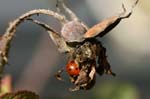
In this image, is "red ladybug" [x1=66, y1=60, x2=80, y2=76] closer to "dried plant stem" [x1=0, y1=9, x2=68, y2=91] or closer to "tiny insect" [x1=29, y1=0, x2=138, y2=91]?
"tiny insect" [x1=29, y1=0, x2=138, y2=91]

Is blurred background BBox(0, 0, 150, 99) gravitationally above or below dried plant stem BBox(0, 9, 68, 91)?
above

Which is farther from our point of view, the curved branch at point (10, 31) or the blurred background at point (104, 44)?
the blurred background at point (104, 44)

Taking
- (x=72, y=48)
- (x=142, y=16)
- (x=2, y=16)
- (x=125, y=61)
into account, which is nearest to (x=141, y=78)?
(x=125, y=61)

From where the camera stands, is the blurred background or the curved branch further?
the blurred background

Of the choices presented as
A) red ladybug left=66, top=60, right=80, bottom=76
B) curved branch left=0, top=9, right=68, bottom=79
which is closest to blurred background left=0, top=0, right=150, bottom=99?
curved branch left=0, top=9, right=68, bottom=79

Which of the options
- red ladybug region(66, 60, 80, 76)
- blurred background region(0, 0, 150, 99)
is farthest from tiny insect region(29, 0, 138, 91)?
blurred background region(0, 0, 150, 99)

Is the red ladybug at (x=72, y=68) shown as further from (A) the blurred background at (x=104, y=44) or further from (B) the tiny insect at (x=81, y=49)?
(A) the blurred background at (x=104, y=44)

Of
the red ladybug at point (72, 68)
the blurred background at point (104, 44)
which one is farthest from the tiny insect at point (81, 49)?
the blurred background at point (104, 44)

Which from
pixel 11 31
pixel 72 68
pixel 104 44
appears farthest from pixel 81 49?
pixel 104 44

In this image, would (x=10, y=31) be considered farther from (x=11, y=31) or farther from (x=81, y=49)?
(x=81, y=49)

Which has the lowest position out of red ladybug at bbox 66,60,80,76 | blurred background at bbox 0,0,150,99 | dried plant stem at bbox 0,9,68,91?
red ladybug at bbox 66,60,80,76
